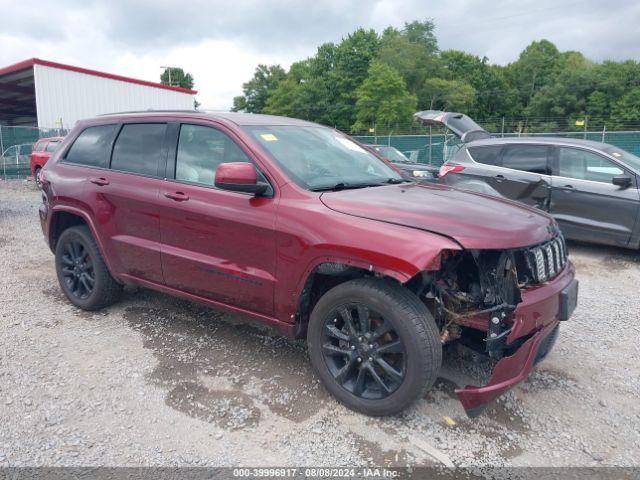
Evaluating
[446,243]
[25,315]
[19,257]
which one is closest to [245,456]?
[446,243]

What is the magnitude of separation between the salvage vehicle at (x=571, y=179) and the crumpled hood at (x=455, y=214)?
3150mm

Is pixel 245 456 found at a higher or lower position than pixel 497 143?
lower

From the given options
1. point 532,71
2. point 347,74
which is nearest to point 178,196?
point 347,74

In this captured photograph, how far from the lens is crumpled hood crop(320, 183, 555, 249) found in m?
2.78

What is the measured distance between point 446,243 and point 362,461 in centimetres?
123

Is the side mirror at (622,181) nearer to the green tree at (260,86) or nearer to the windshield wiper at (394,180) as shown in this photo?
the windshield wiper at (394,180)

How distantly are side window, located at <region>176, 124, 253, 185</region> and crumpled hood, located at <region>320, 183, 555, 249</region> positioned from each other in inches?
34.6

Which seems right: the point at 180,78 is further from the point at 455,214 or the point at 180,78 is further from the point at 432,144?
the point at 455,214

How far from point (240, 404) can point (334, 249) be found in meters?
1.16

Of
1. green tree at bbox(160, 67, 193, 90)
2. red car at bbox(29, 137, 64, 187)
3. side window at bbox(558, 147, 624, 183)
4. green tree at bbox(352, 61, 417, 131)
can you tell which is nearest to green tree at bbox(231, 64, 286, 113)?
green tree at bbox(160, 67, 193, 90)

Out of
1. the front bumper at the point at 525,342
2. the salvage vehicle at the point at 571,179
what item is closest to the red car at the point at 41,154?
the salvage vehicle at the point at 571,179

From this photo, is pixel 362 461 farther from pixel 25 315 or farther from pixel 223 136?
pixel 25 315

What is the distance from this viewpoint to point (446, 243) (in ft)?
8.82

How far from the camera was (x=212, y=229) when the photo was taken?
11.6 feet
